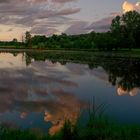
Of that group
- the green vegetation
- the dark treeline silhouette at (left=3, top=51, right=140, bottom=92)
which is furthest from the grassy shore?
the dark treeline silhouette at (left=3, top=51, right=140, bottom=92)

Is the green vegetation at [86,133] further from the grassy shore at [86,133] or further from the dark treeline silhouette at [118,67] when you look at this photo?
the dark treeline silhouette at [118,67]

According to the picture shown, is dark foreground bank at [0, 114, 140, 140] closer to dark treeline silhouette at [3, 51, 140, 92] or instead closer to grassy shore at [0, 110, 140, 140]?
grassy shore at [0, 110, 140, 140]

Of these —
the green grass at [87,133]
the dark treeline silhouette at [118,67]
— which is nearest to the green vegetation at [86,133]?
the green grass at [87,133]

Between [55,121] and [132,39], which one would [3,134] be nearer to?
[55,121]

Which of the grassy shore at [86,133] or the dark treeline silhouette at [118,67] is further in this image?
the dark treeline silhouette at [118,67]

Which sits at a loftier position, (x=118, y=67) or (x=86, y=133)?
(x=86, y=133)

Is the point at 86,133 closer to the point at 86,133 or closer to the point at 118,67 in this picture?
the point at 86,133

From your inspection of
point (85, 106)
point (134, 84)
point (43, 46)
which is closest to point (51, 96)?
point (85, 106)

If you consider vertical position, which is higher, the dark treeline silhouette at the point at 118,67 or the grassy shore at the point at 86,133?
the grassy shore at the point at 86,133

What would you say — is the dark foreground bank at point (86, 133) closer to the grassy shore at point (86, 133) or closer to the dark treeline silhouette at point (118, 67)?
the grassy shore at point (86, 133)

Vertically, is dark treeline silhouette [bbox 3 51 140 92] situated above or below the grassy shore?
below

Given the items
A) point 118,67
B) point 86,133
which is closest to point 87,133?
point 86,133

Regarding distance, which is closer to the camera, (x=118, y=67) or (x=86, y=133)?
(x=86, y=133)

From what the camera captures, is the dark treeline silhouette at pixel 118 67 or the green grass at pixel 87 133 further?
the dark treeline silhouette at pixel 118 67
